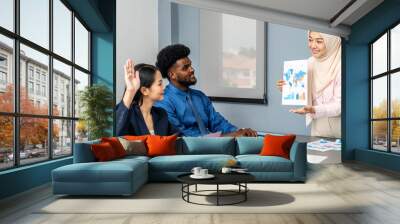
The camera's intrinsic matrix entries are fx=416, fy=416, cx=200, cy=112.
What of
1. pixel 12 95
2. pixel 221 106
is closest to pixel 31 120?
pixel 12 95

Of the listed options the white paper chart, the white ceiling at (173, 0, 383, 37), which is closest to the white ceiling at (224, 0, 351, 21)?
the white ceiling at (173, 0, 383, 37)

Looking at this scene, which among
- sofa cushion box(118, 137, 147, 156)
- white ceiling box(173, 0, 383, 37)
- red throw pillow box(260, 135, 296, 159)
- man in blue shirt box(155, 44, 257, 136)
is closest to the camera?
red throw pillow box(260, 135, 296, 159)

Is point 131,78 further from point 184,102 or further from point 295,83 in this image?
point 295,83

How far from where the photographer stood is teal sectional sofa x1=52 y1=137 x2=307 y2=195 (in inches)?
190

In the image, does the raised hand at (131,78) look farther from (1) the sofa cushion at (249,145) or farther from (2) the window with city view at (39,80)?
(1) the sofa cushion at (249,145)

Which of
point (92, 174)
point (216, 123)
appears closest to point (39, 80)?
point (92, 174)

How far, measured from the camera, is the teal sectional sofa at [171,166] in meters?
4.83

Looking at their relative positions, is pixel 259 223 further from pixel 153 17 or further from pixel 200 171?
pixel 153 17

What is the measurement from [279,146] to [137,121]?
3.37 m

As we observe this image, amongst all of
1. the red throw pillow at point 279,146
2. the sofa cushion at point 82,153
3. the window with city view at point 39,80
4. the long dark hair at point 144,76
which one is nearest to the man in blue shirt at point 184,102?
the long dark hair at point 144,76

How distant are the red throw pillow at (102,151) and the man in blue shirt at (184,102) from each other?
10.8ft

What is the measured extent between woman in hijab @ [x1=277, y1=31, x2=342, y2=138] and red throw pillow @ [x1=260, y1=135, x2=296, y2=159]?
4257 millimetres

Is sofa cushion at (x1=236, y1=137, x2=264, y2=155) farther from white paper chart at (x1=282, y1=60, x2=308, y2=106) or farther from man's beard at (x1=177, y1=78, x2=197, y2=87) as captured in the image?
white paper chart at (x1=282, y1=60, x2=308, y2=106)

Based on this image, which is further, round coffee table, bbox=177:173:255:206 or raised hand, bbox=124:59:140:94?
raised hand, bbox=124:59:140:94
